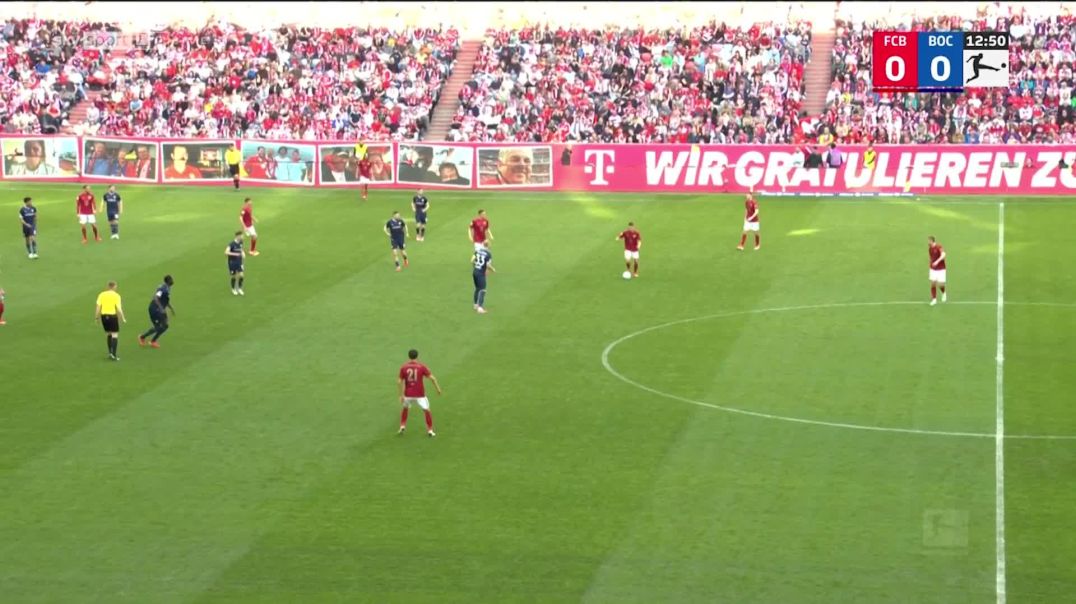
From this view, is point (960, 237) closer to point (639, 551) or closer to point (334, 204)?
point (334, 204)

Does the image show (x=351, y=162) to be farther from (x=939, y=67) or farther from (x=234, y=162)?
(x=939, y=67)

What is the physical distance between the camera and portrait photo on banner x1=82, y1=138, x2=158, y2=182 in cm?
7088

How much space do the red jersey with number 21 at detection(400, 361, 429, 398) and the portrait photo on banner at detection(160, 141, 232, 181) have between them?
3986 centimetres

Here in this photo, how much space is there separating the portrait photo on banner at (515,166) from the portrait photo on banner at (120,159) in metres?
13.7

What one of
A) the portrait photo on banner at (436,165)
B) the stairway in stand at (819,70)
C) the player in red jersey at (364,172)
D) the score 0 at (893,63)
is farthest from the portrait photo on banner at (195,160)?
the score 0 at (893,63)

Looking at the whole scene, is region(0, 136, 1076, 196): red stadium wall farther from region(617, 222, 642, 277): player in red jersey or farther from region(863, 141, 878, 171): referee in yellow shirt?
region(617, 222, 642, 277): player in red jersey

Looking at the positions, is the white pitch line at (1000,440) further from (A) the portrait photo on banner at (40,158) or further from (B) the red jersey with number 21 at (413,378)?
(A) the portrait photo on banner at (40,158)

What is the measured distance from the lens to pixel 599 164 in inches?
2677

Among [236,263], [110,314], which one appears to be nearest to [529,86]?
[236,263]

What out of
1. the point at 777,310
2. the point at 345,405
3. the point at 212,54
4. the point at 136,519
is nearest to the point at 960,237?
the point at 777,310

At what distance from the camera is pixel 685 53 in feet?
256

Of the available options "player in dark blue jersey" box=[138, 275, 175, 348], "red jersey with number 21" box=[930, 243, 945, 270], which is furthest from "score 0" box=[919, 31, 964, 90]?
"player in dark blue jersey" box=[138, 275, 175, 348]

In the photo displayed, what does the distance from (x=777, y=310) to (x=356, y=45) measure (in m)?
42.2

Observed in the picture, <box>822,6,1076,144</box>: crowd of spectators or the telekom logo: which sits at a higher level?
<box>822,6,1076,144</box>: crowd of spectators
